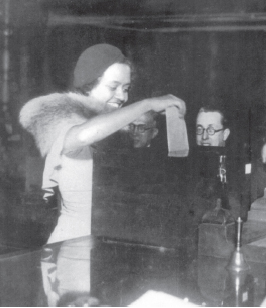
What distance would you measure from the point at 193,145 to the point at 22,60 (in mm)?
1007

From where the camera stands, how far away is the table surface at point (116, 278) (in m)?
1.44

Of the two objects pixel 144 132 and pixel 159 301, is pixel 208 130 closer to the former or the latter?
pixel 144 132

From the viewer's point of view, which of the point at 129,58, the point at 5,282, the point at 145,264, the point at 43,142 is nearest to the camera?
the point at 5,282

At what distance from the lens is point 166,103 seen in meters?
2.71

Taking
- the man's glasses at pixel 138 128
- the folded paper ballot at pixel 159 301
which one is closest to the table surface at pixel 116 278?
the folded paper ballot at pixel 159 301

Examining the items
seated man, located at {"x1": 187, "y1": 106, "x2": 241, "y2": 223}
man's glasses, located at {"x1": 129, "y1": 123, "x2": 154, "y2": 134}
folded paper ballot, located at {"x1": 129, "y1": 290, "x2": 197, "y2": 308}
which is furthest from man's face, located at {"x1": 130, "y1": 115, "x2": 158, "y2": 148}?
folded paper ballot, located at {"x1": 129, "y1": 290, "x2": 197, "y2": 308}

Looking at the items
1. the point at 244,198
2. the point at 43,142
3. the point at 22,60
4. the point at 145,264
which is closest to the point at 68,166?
the point at 43,142

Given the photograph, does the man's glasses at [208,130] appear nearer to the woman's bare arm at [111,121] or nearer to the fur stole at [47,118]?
the woman's bare arm at [111,121]

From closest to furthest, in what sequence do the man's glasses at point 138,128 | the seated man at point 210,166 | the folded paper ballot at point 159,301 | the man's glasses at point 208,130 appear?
the folded paper ballot at point 159,301 < the seated man at point 210,166 < the man's glasses at point 138,128 < the man's glasses at point 208,130

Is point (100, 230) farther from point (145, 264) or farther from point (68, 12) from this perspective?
point (68, 12)

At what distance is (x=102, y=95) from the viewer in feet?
8.64

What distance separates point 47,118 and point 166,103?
651 mm

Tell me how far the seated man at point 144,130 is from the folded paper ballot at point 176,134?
0.08 meters

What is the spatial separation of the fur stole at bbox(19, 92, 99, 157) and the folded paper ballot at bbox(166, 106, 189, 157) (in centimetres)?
47
